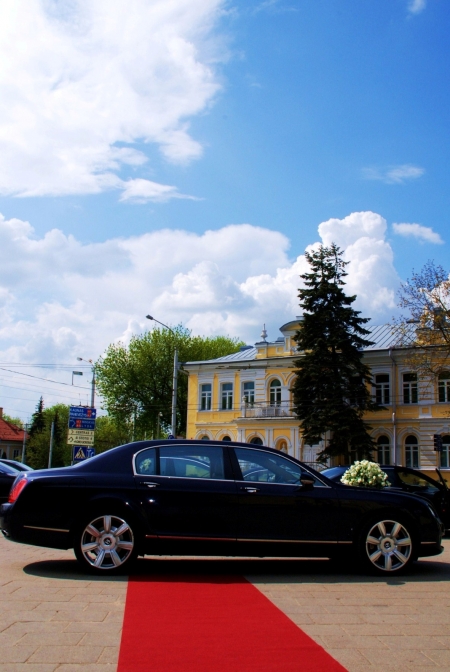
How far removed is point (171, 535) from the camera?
8.13 meters

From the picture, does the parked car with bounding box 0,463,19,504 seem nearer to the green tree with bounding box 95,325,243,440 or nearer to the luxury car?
the luxury car

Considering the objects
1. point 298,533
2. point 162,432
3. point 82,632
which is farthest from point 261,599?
point 162,432

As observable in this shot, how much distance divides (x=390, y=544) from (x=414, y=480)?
24.5 feet

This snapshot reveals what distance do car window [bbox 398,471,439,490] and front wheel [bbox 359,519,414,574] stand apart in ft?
23.3

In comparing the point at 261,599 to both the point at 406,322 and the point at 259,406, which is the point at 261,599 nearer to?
the point at 406,322

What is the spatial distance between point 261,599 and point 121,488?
2159 millimetres

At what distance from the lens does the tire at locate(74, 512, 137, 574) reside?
8.07 metres

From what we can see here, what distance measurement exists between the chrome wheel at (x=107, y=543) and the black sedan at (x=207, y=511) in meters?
0.01

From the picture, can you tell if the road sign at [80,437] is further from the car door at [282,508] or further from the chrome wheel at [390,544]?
the chrome wheel at [390,544]

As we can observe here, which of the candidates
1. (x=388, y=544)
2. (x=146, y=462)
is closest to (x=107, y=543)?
(x=146, y=462)

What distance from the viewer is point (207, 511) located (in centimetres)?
823

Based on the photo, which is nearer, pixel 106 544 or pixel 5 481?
pixel 106 544

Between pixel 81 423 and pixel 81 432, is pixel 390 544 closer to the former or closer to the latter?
pixel 81 432

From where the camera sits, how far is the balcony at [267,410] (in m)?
51.2
